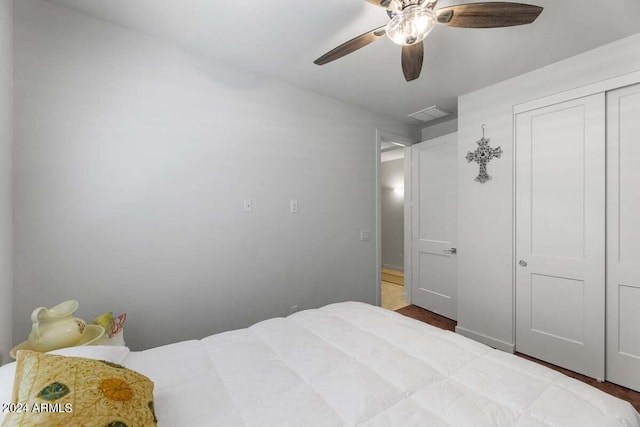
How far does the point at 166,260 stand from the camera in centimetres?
196

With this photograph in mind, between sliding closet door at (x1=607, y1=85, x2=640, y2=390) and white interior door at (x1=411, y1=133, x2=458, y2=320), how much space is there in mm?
1264

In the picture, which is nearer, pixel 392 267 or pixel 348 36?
pixel 348 36

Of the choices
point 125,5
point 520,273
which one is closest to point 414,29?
point 125,5

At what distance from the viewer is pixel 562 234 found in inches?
85.4

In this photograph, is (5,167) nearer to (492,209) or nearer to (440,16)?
(440,16)

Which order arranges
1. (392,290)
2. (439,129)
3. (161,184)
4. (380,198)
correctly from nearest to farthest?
1. (161,184)
2. (380,198)
3. (439,129)
4. (392,290)

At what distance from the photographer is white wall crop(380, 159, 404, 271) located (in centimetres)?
581

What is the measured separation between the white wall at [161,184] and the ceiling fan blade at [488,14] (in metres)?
1.59

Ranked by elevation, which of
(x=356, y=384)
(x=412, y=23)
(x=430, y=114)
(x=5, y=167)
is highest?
(x=430, y=114)

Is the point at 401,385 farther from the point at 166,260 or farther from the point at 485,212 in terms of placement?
the point at 485,212

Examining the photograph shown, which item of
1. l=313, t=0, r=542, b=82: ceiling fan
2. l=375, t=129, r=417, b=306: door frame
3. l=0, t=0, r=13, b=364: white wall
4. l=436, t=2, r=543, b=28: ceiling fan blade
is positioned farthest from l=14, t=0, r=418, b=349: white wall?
l=436, t=2, r=543, b=28: ceiling fan blade

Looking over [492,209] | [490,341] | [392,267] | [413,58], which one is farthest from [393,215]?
[413,58]

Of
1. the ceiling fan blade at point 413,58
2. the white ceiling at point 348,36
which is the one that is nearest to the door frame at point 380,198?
the white ceiling at point 348,36

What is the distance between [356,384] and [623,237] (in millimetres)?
2261
